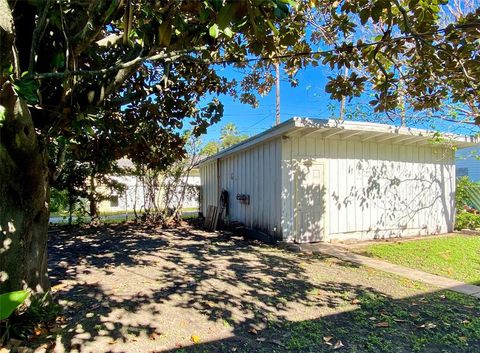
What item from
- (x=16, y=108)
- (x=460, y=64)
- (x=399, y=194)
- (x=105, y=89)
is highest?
(x=460, y=64)

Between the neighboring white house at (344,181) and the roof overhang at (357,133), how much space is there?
24 mm

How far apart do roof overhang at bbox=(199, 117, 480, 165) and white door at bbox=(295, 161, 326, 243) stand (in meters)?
0.88

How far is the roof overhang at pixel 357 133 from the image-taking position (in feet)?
24.2

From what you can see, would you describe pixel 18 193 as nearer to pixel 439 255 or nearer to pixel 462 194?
pixel 439 255

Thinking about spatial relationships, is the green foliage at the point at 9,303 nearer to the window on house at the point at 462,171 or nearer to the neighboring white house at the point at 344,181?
the neighboring white house at the point at 344,181

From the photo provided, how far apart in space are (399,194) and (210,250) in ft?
18.9

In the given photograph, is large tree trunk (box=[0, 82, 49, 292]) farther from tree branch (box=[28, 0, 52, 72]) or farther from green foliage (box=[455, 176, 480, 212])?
green foliage (box=[455, 176, 480, 212])

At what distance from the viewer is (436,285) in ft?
16.0

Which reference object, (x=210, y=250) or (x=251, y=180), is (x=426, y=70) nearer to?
(x=210, y=250)

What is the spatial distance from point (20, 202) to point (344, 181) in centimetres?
732

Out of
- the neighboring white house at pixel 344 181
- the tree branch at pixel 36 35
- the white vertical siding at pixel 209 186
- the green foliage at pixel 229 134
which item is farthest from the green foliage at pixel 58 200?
the green foliage at pixel 229 134

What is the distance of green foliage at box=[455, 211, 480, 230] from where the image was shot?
10.4m

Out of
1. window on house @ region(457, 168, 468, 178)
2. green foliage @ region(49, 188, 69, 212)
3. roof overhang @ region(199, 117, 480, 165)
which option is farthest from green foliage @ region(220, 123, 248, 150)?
roof overhang @ region(199, 117, 480, 165)

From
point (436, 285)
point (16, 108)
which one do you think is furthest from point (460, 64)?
point (16, 108)
